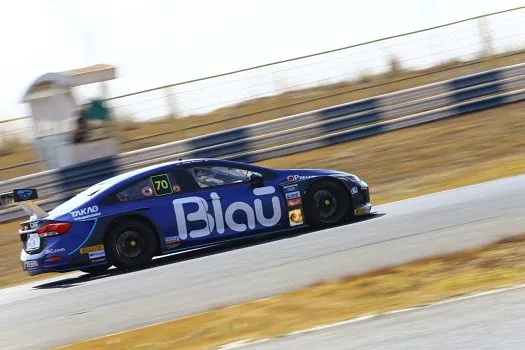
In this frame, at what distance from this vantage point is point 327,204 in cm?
1220

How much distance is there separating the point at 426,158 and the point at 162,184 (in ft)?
24.4

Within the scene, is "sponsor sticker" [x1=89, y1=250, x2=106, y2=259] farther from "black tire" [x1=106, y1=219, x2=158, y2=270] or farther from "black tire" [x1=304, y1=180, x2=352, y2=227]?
"black tire" [x1=304, y1=180, x2=352, y2=227]

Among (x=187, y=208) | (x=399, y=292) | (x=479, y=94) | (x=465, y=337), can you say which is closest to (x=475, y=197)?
(x=187, y=208)

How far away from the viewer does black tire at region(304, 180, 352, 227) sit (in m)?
12.1

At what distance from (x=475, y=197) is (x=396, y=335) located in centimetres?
688

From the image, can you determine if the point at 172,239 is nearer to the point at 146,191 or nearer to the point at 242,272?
the point at 146,191

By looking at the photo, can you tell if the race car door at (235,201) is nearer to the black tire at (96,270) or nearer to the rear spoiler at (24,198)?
the black tire at (96,270)

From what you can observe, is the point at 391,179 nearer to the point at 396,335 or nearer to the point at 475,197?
the point at 475,197

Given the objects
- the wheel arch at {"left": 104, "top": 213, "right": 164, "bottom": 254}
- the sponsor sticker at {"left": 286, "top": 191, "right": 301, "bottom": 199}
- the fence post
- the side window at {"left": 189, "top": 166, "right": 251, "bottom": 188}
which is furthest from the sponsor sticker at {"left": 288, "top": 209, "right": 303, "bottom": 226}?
the fence post

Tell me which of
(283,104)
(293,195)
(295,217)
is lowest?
(295,217)

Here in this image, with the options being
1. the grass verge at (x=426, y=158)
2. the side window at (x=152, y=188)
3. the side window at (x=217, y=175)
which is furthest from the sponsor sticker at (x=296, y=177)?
the grass verge at (x=426, y=158)

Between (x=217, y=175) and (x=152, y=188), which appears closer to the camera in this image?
(x=152, y=188)

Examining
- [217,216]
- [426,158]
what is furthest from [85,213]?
[426,158]

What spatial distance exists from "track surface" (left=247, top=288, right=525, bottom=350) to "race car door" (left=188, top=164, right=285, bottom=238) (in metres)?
5.26
